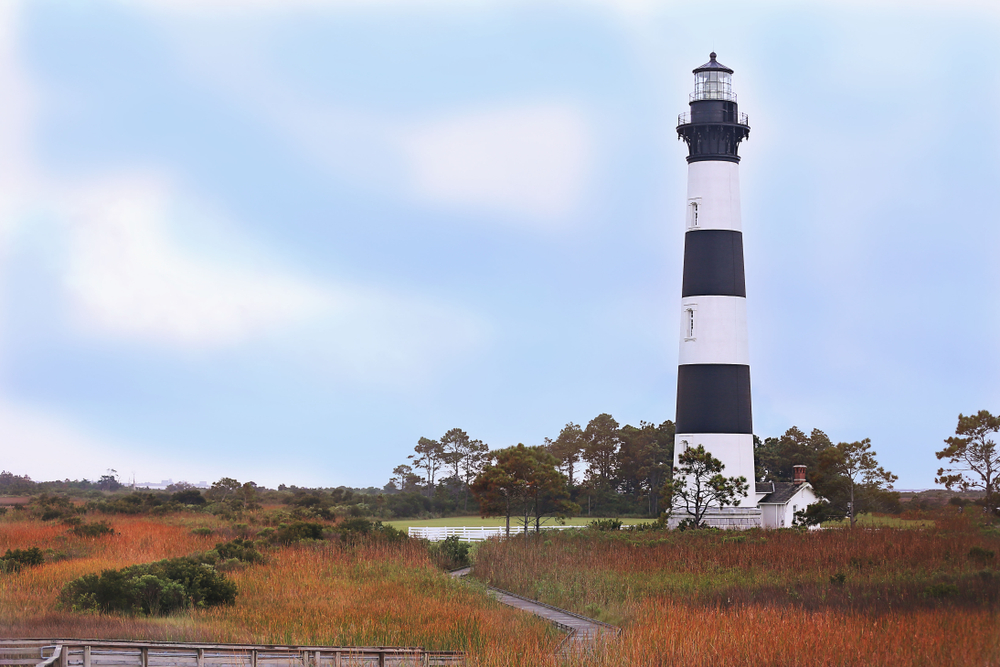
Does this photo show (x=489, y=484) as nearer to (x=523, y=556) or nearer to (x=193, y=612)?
(x=523, y=556)

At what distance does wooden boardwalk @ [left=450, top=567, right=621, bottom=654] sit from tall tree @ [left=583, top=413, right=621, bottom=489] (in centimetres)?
5009

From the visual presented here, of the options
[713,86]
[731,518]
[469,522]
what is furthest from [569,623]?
[469,522]

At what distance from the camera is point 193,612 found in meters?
20.6

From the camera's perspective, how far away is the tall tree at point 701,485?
42094 mm

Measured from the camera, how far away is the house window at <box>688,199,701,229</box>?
43156mm

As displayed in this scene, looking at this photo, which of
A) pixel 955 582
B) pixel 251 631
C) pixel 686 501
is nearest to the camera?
pixel 251 631

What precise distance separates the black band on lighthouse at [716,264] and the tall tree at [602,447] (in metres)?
34.8

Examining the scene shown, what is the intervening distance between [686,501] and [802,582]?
19155 millimetres

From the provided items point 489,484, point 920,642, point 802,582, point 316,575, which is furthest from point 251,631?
point 489,484

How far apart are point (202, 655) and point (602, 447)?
63.2 meters

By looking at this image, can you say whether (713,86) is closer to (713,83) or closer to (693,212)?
(713,83)

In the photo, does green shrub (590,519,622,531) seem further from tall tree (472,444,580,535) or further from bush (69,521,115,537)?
bush (69,521,115,537)

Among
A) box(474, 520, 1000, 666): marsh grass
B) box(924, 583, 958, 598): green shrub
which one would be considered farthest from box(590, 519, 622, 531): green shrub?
box(924, 583, 958, 598): green shrub

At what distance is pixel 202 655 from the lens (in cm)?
1449
